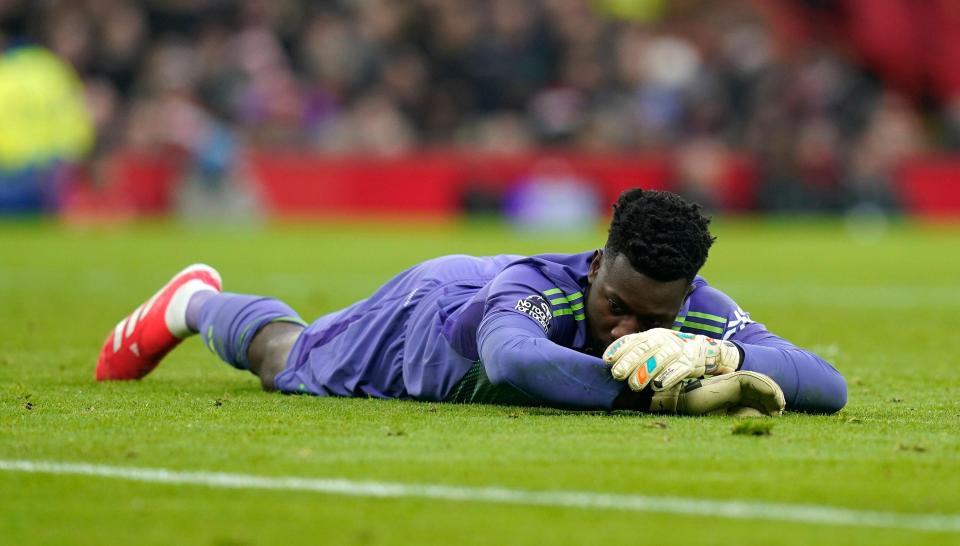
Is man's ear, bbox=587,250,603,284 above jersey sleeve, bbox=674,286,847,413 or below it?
above

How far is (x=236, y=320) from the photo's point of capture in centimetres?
704

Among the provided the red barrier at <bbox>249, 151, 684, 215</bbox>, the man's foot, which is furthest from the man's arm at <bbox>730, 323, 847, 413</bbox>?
the red barrier at <bbox>249, 151, 684, 215</bbox>

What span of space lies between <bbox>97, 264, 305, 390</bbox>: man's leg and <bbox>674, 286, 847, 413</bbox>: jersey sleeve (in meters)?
1.88

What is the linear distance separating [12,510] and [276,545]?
32.0 inches

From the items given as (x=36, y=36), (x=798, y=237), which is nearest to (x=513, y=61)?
(x=798, y=237)

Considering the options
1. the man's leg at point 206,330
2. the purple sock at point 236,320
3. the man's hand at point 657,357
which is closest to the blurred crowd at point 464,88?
the man's leg at point 206,330

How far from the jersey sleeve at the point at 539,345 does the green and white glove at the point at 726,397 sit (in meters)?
0.24

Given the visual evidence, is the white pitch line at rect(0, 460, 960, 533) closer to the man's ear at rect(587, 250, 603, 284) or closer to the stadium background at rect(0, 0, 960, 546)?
the man's ear at rect(587, 250, 603, 284)

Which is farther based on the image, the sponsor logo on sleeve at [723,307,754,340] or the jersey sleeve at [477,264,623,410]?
the sponsor logo on sleeve at [723,307,754,340]

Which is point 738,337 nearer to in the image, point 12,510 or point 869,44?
point 12,510

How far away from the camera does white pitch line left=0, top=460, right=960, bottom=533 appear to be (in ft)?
13.3

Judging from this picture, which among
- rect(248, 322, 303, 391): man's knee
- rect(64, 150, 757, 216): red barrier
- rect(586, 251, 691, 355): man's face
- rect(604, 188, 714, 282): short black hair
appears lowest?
rect(64, 150, 757, 216): red barrier

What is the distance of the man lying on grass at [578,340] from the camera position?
18.2 feet

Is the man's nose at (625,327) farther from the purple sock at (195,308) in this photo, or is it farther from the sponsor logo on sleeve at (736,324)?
the purple sock at (195,308)
